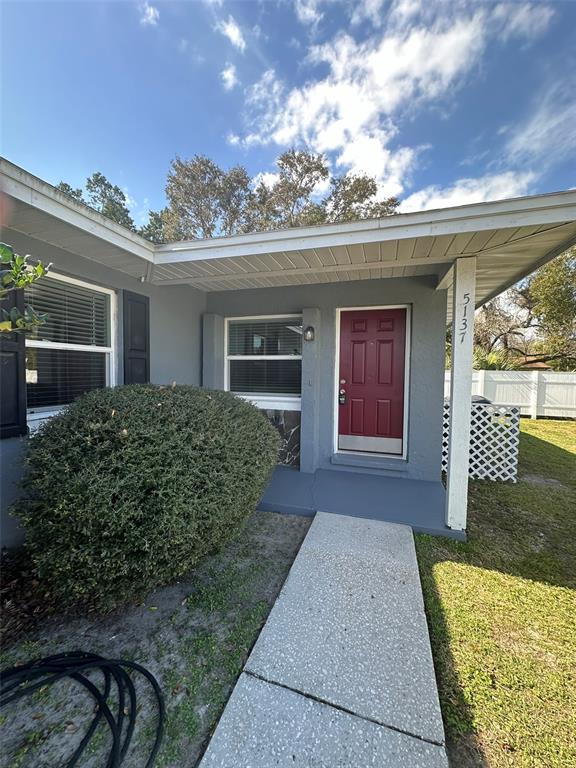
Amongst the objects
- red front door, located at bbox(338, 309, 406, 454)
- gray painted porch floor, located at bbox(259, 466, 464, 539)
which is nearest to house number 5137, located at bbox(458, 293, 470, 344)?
red front door, located at bbox(338, 309, 406, 454)

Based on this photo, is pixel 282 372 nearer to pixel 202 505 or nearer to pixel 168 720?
pixel 202 505

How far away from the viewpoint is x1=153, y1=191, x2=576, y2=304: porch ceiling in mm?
2395

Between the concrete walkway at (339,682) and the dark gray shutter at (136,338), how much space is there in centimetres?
275

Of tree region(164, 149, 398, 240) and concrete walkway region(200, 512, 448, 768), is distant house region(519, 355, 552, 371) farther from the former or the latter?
concrete walkway region(200, 512, 448, 768)

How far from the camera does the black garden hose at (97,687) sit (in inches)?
52.4

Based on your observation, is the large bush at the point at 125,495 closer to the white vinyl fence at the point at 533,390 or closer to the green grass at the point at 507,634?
the green grass at the point at 507,634

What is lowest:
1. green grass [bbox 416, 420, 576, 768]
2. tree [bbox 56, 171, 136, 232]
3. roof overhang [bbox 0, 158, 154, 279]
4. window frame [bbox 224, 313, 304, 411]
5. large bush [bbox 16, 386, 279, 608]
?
green grass [bbox 416, 420, 576, 768]

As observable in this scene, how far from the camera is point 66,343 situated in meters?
3.13

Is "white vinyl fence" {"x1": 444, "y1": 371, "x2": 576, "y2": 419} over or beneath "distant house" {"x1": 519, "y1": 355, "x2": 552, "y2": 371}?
beneath

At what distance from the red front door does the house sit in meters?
0.02

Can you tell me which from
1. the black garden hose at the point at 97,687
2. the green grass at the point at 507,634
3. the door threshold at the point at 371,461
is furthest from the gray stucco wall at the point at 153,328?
the green grass at the point at 507,634

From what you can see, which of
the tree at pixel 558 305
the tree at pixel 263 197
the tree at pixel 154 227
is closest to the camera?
the tree at pixel 558 305

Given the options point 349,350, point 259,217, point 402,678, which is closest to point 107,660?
point 402,678

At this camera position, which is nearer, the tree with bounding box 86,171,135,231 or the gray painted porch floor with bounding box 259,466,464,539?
the gray painted porch floor with bounding box 259,466,464,539
